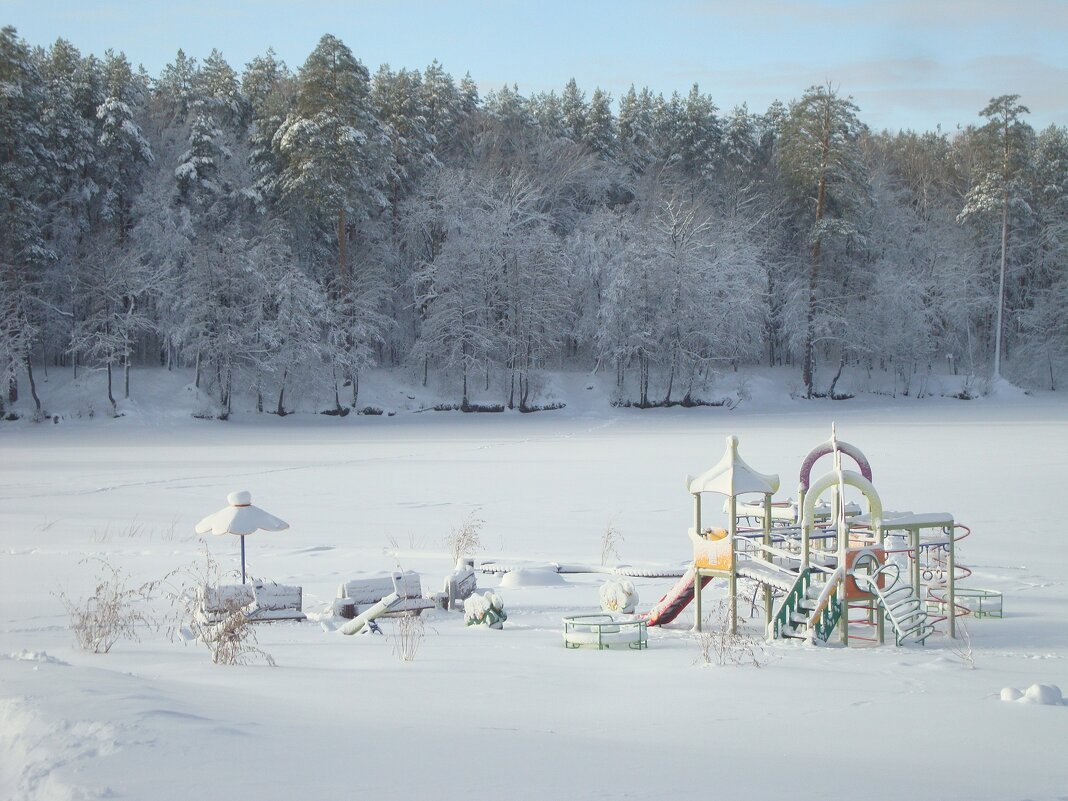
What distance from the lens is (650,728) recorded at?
Answer: 624 centimetres

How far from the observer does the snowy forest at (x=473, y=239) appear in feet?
152

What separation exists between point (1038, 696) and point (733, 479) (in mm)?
4161

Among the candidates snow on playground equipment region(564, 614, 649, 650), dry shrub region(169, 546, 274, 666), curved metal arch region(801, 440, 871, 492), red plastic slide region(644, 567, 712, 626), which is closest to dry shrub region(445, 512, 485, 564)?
red plastic slide region(644, 567, 712, 626)

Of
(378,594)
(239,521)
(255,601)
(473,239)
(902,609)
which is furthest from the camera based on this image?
(473,239)

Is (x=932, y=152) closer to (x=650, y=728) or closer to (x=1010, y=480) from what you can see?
(x=1010, y=480)

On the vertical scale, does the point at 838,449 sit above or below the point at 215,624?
above

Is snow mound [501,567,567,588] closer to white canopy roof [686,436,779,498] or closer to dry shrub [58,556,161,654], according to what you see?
white canopy roof [686,436,779,498]

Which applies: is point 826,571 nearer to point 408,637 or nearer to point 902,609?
point 902,609

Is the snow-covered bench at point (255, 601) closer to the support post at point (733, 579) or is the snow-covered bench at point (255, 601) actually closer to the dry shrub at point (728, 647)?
the dry shrub at point (728, 647)

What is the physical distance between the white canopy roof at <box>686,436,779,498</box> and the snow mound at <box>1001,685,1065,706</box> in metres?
3.80

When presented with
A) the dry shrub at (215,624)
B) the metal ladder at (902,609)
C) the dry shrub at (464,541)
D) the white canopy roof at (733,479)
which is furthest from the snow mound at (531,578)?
the metal ladder at (902,609)

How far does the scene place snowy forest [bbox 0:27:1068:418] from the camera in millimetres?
46188

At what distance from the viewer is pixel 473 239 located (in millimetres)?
51969

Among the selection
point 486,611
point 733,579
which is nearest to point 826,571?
point 733,579
